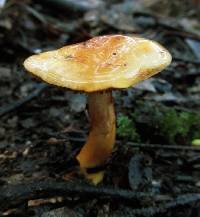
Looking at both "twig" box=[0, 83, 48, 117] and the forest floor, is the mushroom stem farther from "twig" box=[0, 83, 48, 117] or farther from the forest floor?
"twig" box=[0, 83, 48, 117]

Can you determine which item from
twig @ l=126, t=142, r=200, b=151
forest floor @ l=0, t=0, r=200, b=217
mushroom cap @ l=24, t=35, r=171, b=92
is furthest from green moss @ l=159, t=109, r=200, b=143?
mushroom cap @ l=24, t=35, r=171, b=92

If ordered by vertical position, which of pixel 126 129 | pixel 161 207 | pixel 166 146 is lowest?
pixel 161 207

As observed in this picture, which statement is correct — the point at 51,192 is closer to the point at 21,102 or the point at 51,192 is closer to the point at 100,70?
the point at 100,70

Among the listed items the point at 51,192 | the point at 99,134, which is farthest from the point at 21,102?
the point at 51,192

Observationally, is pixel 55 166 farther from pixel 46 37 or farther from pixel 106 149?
pixel 46 37

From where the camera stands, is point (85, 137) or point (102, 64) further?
point (85, 137)

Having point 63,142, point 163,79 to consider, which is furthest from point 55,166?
point 163,79

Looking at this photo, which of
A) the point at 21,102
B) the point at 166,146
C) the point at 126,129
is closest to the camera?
the point at 166,146

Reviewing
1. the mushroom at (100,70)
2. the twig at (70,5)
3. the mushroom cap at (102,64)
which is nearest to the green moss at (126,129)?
the mushroom at (100,70)
